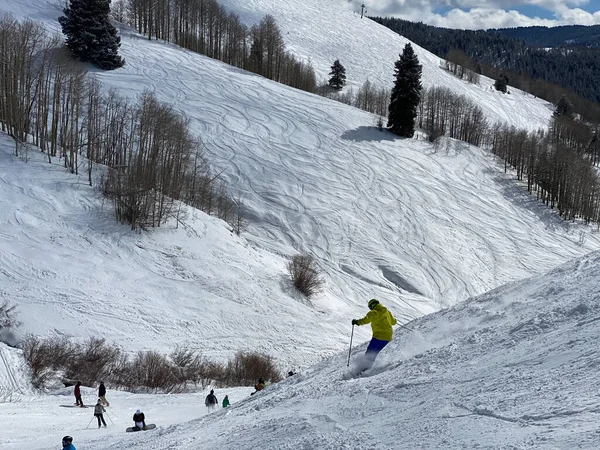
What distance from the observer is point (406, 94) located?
183 ft

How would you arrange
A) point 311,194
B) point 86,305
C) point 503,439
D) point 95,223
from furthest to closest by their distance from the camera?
A: 1. point 311,194
2. point 95,223
3. point 86,305
4. point 503,439

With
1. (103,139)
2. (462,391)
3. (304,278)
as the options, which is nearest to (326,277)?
(304,278)

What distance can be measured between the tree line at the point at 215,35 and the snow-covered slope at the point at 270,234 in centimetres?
638

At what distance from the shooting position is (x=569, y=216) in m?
54.3

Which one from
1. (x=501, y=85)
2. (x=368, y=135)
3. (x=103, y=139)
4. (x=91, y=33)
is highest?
(x=501, y=85)

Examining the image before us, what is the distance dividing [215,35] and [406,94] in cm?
3531

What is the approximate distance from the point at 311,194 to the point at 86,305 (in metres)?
23.7

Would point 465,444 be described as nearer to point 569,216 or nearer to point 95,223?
point 95,223

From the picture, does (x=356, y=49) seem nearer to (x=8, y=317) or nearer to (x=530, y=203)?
(x=530, y=203)

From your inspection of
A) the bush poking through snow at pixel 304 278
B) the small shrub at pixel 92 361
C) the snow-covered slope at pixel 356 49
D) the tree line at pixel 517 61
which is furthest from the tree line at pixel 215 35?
the tree line at pixel 517 61

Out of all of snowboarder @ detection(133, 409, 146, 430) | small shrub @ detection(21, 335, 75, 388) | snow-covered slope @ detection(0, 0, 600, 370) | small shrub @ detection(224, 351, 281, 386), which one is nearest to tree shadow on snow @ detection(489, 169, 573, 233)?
snow-covered slope @ detection(0, 0, 600, 370)

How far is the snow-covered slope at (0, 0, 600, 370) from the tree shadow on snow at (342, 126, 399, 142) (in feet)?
0.80

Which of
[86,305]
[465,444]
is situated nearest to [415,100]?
[86,305]

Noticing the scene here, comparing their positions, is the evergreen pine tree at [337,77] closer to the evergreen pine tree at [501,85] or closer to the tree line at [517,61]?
the evergreen pine tree at [501,85]
